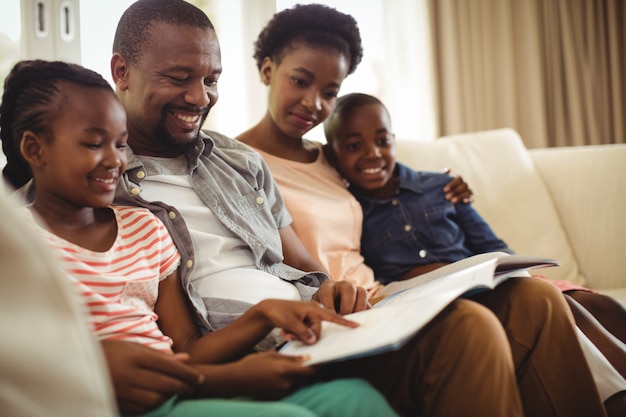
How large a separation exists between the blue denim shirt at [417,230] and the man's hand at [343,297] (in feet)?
1.97

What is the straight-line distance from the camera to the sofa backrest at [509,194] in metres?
2.19

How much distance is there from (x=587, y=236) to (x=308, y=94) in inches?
43.8

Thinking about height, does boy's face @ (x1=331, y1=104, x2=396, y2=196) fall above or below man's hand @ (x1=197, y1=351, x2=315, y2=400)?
above

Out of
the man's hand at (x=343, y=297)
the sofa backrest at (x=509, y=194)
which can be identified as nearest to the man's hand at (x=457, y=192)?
the sofa backrest at (x=509, y=194)

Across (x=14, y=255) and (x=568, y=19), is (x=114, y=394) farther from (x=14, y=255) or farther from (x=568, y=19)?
(x=568, y=19)

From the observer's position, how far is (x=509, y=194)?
7.36 ft

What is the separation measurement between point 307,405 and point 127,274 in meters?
0.37

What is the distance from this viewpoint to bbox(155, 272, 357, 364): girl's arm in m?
1.01

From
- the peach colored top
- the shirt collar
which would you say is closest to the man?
the peach colored top

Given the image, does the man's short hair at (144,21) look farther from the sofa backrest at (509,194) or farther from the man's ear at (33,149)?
the sofa backrest at (509,194)

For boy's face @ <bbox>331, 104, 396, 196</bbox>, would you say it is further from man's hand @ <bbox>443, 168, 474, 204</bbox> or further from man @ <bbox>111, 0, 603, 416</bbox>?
man @ <bbox>111, 0, 603, 416</bbox>

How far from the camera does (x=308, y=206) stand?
1695mm

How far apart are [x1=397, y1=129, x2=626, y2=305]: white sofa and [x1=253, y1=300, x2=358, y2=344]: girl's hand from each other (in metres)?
1.25

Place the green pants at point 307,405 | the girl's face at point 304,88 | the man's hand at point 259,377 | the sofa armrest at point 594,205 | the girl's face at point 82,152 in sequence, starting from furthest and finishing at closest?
the sofa armrest at point 594,205, the girl's face at point 304,88, the girl's face at point 82,152, the man's hand at point 259,377, the green pants at point 307,405
